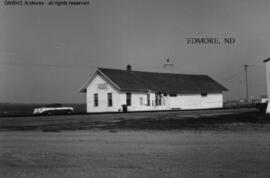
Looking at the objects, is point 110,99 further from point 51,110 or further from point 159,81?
point 159,81

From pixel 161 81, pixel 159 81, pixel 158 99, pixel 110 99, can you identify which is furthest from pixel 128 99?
pixel 161 81

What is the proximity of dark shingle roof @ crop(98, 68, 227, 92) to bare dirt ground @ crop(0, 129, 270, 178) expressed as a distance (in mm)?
30004

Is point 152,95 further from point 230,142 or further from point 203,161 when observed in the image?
point 203,161

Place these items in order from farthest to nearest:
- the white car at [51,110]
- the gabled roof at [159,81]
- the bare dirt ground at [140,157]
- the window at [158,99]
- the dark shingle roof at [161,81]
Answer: the window at [158,99], the dark shingle roof at [161,81], the gabled roof at [159,81], the white car at [51,110], the bare dirt ground at [140,157]

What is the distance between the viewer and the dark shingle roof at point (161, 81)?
4428 centimetres

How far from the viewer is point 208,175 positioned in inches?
283

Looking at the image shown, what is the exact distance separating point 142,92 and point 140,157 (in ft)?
118

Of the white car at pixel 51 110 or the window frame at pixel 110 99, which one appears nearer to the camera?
the window frame at pixel 110 99

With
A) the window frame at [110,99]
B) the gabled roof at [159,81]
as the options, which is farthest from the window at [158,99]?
the window frame at [110,99]

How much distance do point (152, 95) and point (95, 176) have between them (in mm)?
39370

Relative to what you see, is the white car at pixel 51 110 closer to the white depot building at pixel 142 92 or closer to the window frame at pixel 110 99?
the white depot building at pixel 142 92

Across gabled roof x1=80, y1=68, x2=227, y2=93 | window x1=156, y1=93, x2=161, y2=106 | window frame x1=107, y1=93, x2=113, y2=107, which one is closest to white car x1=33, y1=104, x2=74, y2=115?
gabled roof x1=80, y1=68, x2=227, y2=93

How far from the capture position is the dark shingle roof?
1743 inches

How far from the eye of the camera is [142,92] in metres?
45.2
